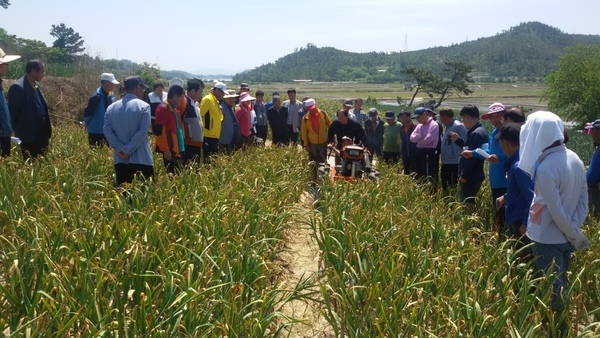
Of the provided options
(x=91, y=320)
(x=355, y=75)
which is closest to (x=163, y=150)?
(x=91, y=320)

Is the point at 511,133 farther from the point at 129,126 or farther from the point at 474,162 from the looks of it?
the point at 129,126

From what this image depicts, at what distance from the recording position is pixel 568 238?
3.06 metres

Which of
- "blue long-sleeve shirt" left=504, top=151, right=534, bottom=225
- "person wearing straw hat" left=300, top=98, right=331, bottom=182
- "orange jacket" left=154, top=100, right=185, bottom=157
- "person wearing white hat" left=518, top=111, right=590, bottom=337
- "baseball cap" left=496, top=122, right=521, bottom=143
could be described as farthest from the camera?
"person wearing straw hat" left=300, top=98, right=331, bottom=182

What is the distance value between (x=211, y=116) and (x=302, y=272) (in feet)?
11.3

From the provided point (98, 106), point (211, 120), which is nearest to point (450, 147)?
point (211, 120)

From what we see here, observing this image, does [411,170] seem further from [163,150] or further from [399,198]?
[163,150]

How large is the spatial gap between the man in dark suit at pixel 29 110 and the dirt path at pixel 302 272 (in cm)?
301

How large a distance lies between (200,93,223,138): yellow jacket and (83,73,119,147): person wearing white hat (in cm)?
117

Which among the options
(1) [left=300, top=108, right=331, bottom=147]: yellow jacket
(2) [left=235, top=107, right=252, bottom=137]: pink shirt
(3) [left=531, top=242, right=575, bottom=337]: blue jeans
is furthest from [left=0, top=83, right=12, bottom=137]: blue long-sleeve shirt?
(3) [left=531, top=242, right=575, bottom=337]: blue jeans

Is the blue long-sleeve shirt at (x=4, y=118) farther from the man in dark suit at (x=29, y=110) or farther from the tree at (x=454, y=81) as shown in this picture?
the tree at (x=454, y=81)

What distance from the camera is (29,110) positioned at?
226 inches

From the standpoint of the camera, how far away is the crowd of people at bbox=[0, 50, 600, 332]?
9.91 ft

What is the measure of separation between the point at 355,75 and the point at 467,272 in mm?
155980

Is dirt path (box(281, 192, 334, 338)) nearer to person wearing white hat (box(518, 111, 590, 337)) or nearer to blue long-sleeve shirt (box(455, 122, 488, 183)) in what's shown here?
person wearing white hat (box(518, 111, 590, 337))
